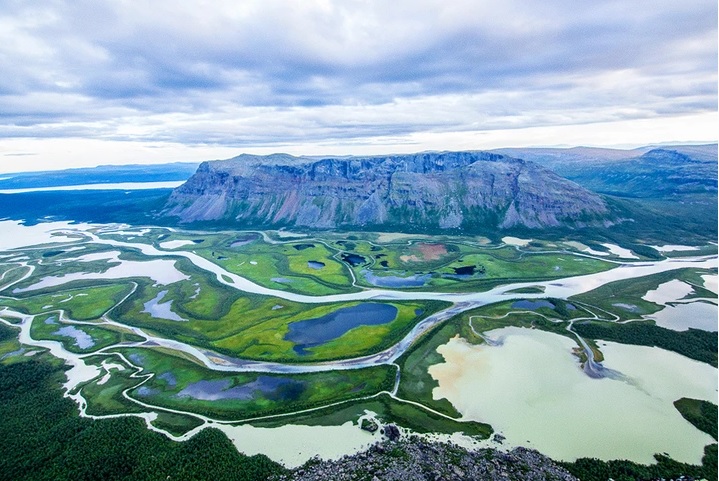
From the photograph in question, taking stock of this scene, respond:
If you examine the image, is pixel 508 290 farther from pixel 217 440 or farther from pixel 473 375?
pixel 217 440

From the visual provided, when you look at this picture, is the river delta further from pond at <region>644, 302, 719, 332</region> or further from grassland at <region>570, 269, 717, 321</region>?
grassland at <region>570, 269, 717, 321</region>

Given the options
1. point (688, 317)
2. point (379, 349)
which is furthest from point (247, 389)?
point (688, 317)

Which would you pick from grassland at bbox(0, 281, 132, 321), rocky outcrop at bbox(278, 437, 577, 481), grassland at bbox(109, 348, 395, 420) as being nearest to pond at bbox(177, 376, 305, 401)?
grassland at bbox(109, 348, 395, 420)

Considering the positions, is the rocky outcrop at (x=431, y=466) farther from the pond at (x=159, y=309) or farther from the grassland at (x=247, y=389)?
the pond at (x=159, y=309)

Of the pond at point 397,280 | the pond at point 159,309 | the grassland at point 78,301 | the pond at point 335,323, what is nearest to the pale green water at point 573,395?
the pond at point 335,323

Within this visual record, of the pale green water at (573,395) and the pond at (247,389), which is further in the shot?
the pond at (247,389)

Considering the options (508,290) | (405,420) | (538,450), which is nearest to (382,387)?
(405,420)
